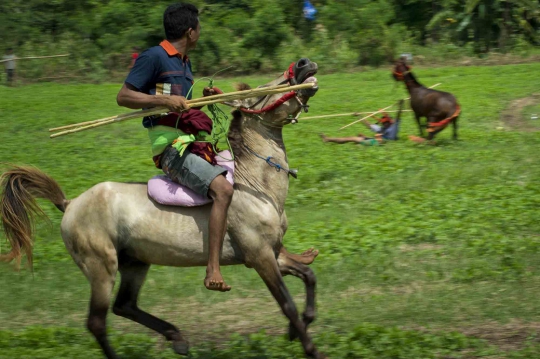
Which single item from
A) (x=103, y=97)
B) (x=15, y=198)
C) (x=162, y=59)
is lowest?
(x=103, y=97)

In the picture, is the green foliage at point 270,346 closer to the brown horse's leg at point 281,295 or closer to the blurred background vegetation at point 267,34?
the brown horse's leg at point 281,295

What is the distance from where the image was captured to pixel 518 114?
1570 cm

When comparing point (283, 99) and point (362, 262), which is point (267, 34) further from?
point (283, 99)

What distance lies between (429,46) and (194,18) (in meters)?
17.6

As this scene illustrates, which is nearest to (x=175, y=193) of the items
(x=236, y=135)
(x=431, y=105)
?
(x=236, y=135)

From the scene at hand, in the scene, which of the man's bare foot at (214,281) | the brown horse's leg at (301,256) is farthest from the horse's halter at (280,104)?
the man's bare foot at (214,281)

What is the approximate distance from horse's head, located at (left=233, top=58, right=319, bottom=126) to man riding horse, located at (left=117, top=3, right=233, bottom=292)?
0.31m

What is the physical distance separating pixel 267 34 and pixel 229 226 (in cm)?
1613

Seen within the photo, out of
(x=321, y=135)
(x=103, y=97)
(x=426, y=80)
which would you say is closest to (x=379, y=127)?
(x=321, y=135)

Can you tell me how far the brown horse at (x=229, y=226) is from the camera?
20.0 feet

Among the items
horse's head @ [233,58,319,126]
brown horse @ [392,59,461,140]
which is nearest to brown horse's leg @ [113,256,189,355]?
horse's head @ [233,58,319,126]

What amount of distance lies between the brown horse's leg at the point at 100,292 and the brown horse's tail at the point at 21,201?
24.5 inches

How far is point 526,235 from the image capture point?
9047mm

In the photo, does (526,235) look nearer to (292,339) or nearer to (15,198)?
(292,339)
